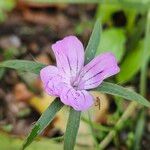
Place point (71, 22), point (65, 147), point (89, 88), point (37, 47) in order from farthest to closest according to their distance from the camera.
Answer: point (71, 22)
point (37, 47)
point (89, 88)
point (65, 147)

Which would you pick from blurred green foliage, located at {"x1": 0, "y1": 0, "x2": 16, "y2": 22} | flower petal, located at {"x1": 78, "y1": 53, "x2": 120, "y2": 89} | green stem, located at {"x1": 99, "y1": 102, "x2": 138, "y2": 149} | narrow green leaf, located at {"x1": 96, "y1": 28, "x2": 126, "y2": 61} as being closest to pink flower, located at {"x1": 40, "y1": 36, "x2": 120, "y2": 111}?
flower petal, located at {"x1": 78, "y1": 53, "x2": 120, "y2": 89}

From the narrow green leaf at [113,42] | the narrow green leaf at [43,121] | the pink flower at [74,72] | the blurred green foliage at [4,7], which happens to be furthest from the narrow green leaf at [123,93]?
the blurred green foliage at [4,7]

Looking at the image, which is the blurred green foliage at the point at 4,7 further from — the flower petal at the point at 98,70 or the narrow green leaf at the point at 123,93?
the narrow green leaf at the point at 123,93

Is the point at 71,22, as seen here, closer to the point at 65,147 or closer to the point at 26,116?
the point at 26,116

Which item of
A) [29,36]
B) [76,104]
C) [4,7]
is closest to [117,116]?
[76,104]

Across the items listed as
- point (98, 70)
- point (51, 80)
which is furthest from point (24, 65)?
point (98, 70)

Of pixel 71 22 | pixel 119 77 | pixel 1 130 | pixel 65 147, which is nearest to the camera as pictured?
pixel 65 147

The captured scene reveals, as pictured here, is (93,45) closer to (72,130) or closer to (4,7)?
(72,130)
